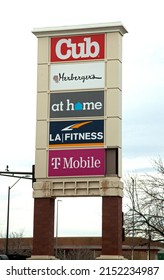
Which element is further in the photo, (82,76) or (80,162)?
(82,76)

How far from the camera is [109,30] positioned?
3350 centimetres

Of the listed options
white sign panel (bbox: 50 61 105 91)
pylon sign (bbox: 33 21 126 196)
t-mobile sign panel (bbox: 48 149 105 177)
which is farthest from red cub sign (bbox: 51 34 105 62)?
t-mobile sign panel (bbox: 48 149 105 177)

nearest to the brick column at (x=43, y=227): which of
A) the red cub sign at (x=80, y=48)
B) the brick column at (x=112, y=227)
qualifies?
the brick column at (x=112, y=227)

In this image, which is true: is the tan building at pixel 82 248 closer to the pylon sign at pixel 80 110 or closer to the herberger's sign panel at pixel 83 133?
the pylon sign at pixel 80 110

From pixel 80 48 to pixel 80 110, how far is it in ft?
10.7

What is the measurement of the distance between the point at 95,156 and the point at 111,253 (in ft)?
15.8

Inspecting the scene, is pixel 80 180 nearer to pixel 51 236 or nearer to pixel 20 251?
pixel 51 236

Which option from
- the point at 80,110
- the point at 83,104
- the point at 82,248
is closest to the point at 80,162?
the point at 80,110

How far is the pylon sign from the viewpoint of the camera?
32656mm

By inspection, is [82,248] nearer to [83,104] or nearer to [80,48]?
[83,104]

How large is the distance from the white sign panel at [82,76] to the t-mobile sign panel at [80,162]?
3315 millimetres

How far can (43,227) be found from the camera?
3275cm
